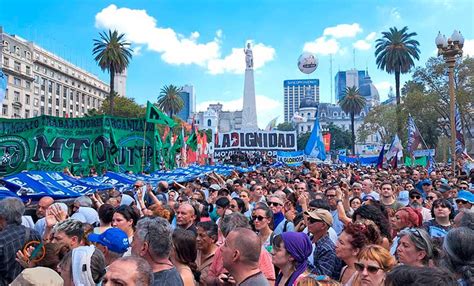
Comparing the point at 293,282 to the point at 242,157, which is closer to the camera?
the point at 293,282

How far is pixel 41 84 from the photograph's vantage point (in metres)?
76.7

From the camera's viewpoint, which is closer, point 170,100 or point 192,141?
point 192,141

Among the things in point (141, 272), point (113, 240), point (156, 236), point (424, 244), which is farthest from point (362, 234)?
point (113, 240)

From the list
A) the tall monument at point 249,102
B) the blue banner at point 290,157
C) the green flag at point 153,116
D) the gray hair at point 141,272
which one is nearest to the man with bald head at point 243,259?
the gray hair at point 141,272

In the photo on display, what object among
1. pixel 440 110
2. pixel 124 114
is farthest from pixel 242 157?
pixel 124 114

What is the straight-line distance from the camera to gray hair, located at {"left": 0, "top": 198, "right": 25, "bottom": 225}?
14.9 feet

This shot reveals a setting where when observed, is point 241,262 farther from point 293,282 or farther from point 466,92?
point 466,92

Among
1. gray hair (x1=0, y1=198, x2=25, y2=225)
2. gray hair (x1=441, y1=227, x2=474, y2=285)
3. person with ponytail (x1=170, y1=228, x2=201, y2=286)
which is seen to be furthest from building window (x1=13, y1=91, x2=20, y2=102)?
gray hair (x1=441, y1=227, x2=474, y2=285)

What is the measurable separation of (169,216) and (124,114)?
57.8 metres

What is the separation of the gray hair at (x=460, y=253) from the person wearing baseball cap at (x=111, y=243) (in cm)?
261

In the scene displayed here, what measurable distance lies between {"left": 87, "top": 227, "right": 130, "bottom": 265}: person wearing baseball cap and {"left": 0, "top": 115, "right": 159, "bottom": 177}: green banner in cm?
743

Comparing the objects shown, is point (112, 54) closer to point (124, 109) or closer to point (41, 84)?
point (124, 109)

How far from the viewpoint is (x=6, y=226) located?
4.52 metres

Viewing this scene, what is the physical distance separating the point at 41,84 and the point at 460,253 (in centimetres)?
8299
